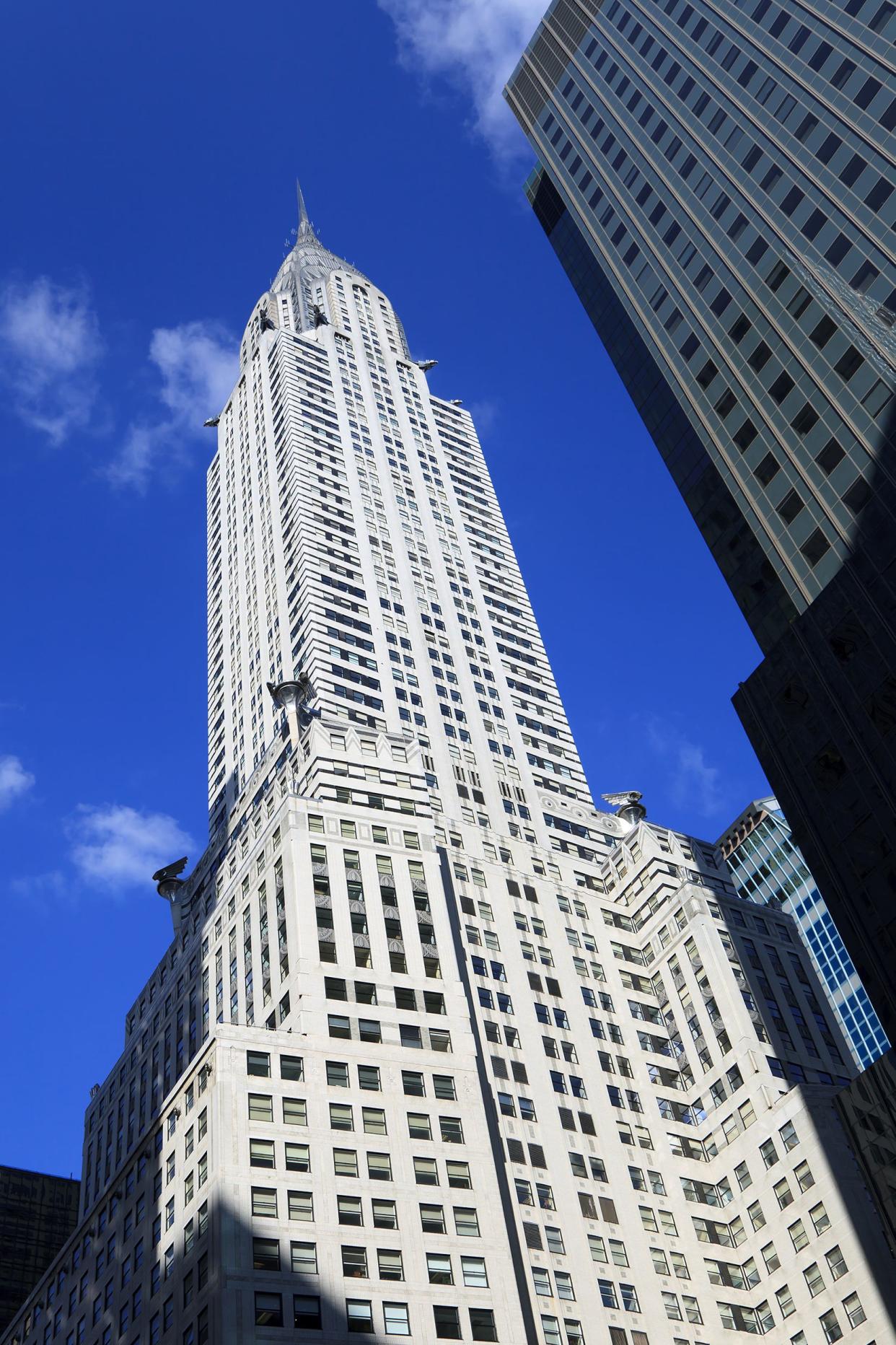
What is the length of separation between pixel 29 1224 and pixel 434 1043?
64.0 meters

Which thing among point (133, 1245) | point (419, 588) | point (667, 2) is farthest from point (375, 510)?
point (133, 1245)

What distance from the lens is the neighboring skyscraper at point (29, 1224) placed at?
133 metres

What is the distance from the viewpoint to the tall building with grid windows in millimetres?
81938

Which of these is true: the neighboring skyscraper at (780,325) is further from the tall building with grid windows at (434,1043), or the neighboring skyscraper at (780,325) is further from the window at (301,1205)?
the window at (301,1205)

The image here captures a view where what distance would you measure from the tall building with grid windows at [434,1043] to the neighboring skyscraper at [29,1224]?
1088 centimetres

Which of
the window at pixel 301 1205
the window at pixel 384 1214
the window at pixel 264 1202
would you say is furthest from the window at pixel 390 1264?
the window at pixel 264 1202

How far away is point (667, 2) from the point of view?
123 m

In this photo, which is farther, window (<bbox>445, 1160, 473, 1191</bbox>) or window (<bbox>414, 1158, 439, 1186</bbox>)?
window (<bbox>445, 1160, 473, 1191</bbox>)

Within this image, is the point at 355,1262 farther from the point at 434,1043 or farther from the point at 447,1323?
the point at 434,1043

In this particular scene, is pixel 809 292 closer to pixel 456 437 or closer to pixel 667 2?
pixel 667 2

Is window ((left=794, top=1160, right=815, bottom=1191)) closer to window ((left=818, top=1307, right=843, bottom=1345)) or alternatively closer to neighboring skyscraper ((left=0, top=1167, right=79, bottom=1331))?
window ((left=818, top=1307, right=843, bottom=1345))

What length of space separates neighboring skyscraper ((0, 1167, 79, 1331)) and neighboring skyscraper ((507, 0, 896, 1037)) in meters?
90.4

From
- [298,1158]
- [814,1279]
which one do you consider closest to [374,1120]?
[298,1158]

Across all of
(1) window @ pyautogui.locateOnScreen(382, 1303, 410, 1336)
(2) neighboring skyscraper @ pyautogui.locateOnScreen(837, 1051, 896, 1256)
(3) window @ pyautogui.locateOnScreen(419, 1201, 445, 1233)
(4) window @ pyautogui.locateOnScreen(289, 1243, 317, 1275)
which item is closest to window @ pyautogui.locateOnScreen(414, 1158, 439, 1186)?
(3) window @ pyautogui.locateOnScreen(419, 1201, 445, 1233)
